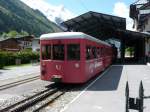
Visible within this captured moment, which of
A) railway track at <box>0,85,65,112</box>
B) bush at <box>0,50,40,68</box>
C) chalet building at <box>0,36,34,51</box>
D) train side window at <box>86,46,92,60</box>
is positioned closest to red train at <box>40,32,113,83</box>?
train side window at <box>86,46,92,60</box>

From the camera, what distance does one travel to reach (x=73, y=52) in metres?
15.6

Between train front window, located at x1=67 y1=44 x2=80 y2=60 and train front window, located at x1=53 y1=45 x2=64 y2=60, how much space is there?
1.01 feet

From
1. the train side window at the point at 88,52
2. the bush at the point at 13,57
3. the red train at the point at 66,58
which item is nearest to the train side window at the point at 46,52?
the red train at the point at 66,58

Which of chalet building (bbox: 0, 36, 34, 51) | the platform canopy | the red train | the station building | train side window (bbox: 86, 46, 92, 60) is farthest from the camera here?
chalet building (bbox: 0, 36, 34, 51)

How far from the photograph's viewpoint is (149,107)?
1055 centimetres

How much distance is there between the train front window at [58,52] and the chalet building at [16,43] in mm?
61536

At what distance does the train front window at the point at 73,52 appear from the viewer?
15548 millimetres

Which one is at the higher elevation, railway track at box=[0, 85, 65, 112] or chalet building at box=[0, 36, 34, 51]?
chalet building at box=[0, 36, 34, 51]

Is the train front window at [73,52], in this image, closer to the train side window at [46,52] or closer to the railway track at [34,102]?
the train side window at [46,52]

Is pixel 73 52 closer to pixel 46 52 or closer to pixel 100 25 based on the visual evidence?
pixel 46 52

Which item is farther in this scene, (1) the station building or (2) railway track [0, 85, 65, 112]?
(1) the station building

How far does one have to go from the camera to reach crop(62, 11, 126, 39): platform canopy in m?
39.9

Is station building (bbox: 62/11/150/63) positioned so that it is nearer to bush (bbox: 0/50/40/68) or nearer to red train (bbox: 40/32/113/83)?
bush (bbox: 0/50/40/68)

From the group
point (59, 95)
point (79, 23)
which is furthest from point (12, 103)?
point (79, 23)
